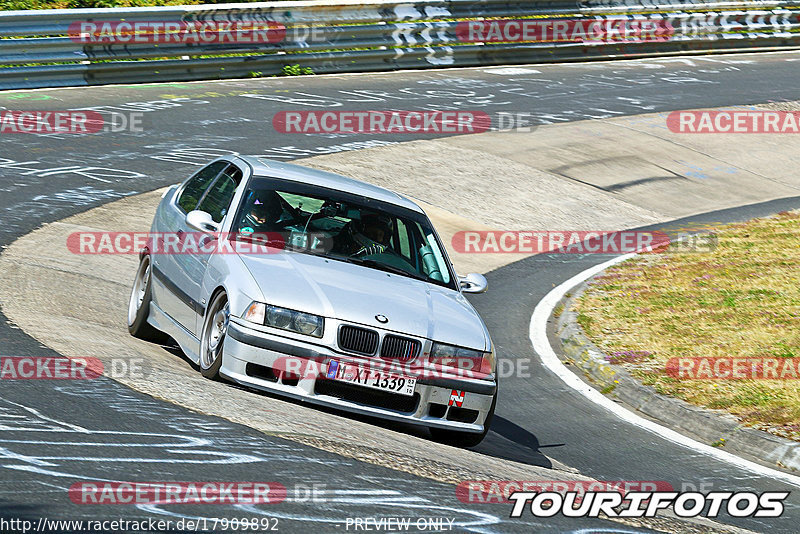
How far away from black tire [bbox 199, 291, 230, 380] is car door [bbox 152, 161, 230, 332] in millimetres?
360

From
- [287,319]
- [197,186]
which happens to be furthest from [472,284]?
[197,186]

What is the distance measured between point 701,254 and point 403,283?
25.3 ft

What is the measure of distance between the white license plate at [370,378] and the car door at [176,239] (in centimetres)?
144

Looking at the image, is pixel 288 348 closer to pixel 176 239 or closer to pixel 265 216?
pixel 265 216

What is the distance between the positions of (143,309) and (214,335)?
159 cm

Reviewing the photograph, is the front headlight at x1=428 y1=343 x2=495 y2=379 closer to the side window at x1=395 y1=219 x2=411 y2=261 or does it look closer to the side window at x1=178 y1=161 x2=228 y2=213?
the side window at x1=395 y1=219 x2=411 y2=261

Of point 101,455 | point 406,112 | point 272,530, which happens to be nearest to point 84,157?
point 406,112

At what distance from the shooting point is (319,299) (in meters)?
7.49

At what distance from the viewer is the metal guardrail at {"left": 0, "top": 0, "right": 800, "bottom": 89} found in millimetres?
19328

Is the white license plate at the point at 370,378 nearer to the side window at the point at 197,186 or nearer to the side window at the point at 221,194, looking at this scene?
the side window at the point at 221,194

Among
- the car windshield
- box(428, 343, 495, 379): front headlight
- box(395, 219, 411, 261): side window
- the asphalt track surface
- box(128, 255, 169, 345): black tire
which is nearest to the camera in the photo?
the asphalt track surface

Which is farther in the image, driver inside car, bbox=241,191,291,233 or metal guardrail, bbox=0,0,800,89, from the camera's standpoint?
metal guardrail, bbox=0,0,800,89

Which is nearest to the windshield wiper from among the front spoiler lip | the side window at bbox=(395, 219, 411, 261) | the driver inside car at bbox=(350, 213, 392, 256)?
the driver inside car at bbox=(350, 213, 392, 256)

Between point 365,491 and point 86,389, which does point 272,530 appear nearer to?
point 365,491
